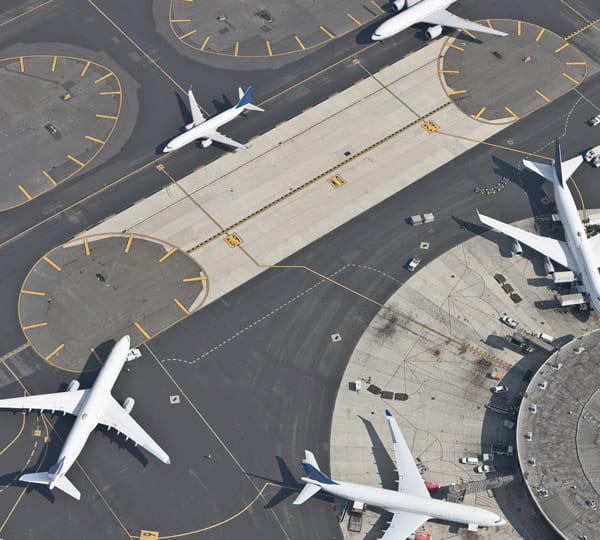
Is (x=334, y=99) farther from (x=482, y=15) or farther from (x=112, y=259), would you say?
(x=112, y=259)

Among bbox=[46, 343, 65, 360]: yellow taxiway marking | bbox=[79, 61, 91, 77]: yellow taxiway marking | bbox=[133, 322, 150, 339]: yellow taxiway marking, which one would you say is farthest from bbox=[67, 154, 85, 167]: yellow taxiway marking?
bbox=[46, 343, 65, 360]: yellow taxiway marking

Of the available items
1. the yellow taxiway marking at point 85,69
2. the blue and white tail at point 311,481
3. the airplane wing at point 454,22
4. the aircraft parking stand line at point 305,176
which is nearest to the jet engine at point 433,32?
the airplane wing at point 454,22

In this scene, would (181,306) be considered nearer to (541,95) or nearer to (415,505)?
(415,505)

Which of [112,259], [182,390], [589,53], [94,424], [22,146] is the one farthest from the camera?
[589,53]

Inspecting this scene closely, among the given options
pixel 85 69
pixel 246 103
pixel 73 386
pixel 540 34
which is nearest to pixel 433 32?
pixel 540 34

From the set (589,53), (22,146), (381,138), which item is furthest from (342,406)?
(589,53)

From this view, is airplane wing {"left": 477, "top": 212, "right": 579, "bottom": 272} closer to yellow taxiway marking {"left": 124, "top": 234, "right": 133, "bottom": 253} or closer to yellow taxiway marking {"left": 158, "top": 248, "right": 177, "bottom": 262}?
yellow taxiway marking {"left": 158, "top": 248, "right": 177, "bottom": 262}

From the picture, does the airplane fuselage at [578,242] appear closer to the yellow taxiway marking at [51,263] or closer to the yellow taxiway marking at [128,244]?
the yellow taxiway marking at [128,244]
